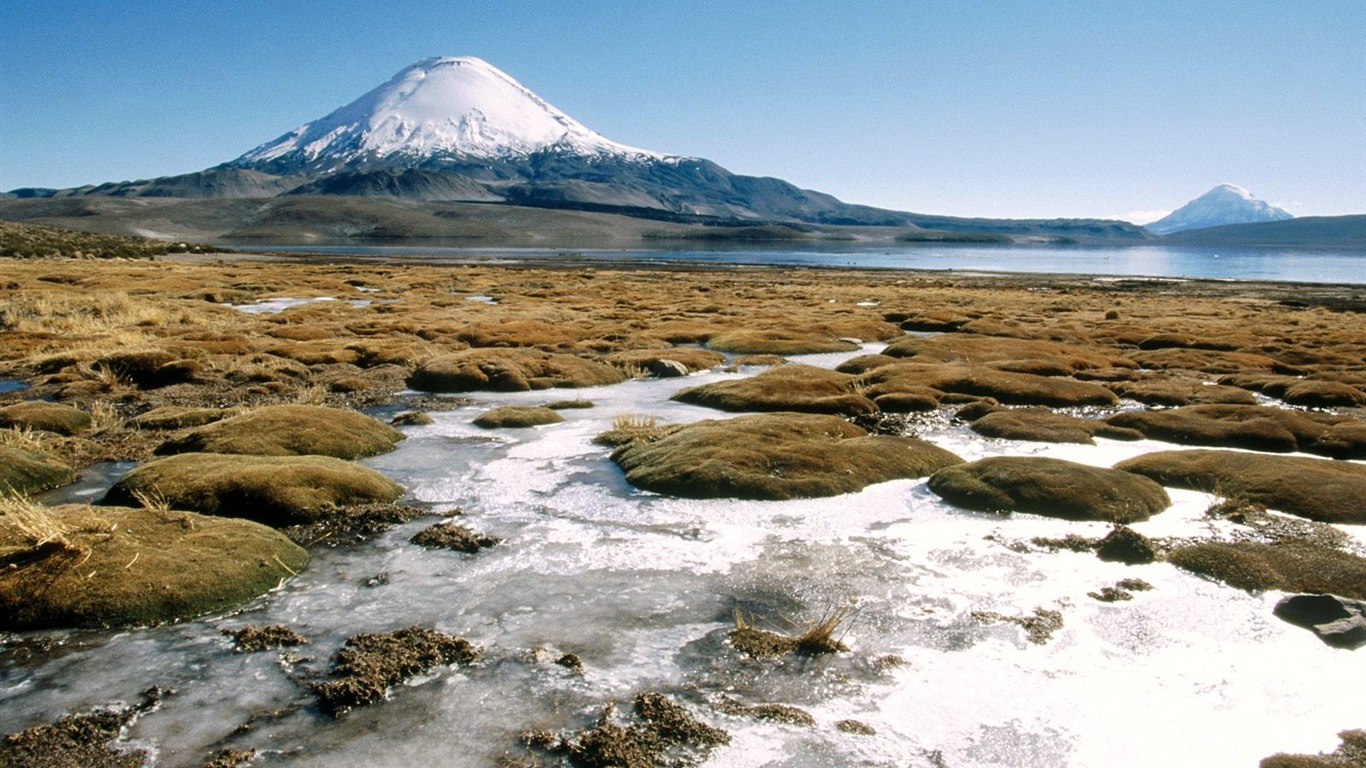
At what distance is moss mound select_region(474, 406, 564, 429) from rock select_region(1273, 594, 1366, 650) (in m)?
16.6

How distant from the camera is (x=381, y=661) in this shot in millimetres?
9367

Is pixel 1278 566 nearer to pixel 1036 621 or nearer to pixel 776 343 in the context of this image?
pixel 1036 621

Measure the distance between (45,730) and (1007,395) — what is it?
25519 millimetres

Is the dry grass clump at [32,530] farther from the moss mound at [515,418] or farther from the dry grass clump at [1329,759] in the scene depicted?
the dry grass clump at [1329,759]

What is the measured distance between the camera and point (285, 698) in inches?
342

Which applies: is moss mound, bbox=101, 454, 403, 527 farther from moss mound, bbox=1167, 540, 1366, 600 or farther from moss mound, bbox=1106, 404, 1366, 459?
moss mound, bbox=1106, 404, 1366, 459

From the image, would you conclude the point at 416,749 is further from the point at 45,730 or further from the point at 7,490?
the point at 7,490

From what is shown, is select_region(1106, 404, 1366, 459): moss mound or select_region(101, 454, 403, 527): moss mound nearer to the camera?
select_region(101, 454, 403, 527): moss mound

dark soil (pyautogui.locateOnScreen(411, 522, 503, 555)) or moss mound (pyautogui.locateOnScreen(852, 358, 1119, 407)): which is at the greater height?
moss mound (pyautogui.locateOnScreen(852, 358, 1119, 407))

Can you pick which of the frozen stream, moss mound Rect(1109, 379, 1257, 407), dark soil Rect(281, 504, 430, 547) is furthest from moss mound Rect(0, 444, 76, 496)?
moss mound Rect(1109, 379, 1257, 407)

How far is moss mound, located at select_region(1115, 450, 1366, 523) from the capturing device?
594 inches

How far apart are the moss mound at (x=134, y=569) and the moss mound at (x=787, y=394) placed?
14727 millimetres

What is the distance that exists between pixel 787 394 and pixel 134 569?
59.7 feet

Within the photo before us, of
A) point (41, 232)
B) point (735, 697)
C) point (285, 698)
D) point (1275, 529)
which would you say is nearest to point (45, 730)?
point (285, 698)
